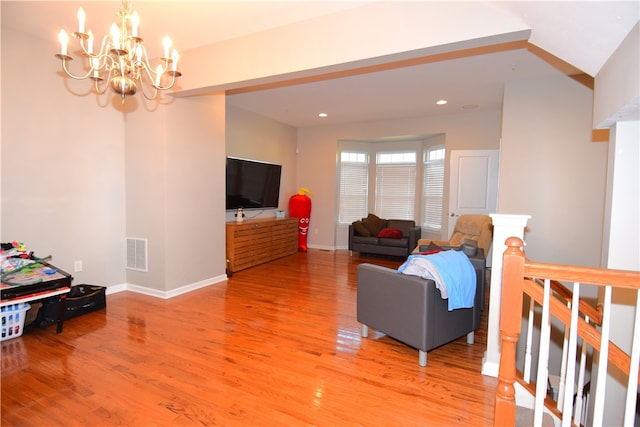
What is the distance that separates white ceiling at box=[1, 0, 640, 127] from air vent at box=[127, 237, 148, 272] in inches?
90.1

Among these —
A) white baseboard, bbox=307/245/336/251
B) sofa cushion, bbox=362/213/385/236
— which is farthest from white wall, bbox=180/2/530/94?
white baseboard, bbox=307/245/336/251

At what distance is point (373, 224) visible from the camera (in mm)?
7043

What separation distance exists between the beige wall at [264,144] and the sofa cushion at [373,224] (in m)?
1.87

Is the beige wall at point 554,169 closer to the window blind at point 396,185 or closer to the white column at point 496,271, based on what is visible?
the white column at point 496,271

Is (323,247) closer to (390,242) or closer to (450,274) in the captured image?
(390,242)

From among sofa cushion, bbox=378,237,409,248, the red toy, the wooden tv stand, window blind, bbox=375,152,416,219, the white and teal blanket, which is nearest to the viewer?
the white and teal blanket

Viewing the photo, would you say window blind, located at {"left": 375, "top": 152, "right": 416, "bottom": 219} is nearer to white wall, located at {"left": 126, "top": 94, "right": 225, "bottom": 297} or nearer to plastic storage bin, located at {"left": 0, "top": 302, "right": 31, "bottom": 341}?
white wall, located at {"left": 126, "top": 94, "right": 225, "bottom": 297}

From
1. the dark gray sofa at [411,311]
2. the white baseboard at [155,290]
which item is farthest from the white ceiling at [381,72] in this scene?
the white baseboard at [155,290]

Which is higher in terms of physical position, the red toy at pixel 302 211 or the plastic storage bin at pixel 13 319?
the red toy at pixel 302 211

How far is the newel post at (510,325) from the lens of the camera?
1.45m

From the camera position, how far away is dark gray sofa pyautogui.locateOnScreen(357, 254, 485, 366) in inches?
98.8

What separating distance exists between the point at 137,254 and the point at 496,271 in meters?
3.99

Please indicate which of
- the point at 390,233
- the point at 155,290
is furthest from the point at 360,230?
the point at 155,290

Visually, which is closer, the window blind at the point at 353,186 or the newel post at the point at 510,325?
the newel post at the point at 510,325
